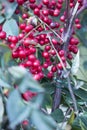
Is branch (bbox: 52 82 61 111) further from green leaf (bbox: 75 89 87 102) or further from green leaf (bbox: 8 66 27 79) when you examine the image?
green leaf (bbox: 8 66 27 79)

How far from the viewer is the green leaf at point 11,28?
2.15ft

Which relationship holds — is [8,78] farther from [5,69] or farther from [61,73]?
[61,73]

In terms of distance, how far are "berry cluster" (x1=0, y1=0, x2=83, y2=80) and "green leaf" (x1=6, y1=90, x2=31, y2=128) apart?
0.47 ft

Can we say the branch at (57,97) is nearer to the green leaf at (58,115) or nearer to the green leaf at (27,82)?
the green leaf at (58,115)

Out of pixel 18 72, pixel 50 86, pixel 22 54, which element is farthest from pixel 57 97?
pixel 18 72

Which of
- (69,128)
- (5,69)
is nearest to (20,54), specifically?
(5,69)

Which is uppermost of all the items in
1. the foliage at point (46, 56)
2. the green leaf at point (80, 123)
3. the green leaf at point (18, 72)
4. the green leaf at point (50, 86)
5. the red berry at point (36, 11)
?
the green leaf at point (18, 72)

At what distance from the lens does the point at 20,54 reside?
0.53m

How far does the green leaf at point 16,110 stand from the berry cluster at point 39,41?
14 cm

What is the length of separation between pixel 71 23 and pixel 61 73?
105mm

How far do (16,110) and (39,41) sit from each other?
280mm

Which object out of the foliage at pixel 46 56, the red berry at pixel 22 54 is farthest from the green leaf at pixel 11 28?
the red berry at pixel 22 54

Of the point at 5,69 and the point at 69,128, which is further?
the point at 69,128

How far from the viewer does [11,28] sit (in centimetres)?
66
